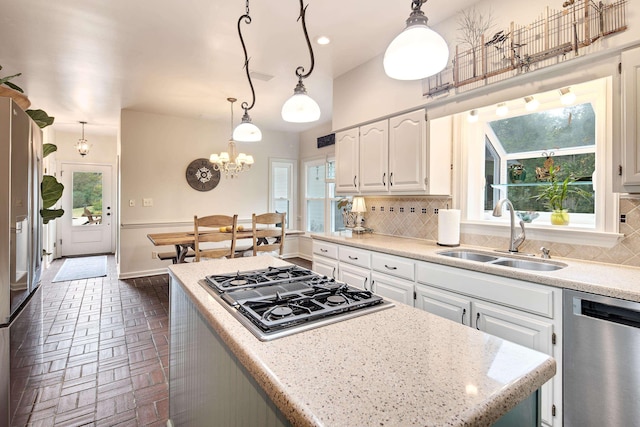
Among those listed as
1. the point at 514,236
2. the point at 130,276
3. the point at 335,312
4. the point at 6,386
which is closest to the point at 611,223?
the point at 514,236

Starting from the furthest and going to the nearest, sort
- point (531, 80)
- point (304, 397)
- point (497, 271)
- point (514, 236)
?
point (514, 236), point (531, 80), point (497, 271), point (304, 397)

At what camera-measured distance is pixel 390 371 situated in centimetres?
75

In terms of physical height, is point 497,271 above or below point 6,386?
above

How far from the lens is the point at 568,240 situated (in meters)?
2.11

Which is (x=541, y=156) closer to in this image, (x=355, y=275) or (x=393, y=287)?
(x=393, y=287)

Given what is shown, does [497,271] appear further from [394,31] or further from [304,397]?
[394,31]

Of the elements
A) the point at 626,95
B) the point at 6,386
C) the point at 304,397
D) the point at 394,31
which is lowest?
the point at 6,386

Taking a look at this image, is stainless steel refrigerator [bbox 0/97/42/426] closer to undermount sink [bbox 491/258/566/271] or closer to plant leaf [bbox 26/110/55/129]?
plant leaf [bbox 26/110/55/129]

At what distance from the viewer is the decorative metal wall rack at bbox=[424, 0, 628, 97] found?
1.76 meters

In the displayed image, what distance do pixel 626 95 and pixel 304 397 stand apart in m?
2.16

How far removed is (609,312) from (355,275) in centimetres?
176

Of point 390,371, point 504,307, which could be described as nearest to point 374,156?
point 504,307

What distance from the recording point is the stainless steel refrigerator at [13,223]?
152 centimetres

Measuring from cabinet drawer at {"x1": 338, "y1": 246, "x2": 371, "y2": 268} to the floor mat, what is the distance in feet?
14.8
